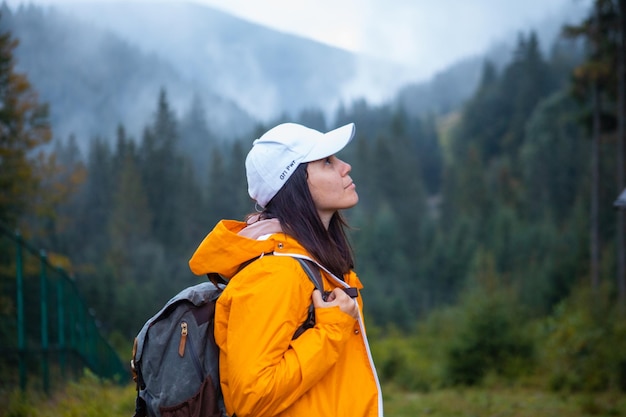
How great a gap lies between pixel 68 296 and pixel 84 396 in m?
4.97

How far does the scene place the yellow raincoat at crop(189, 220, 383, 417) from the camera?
2.30 metres

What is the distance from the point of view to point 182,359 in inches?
94.0

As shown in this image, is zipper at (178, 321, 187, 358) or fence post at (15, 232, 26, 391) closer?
zipper at (178, 321, 187, 358)

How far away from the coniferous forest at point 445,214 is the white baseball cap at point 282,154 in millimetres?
10640

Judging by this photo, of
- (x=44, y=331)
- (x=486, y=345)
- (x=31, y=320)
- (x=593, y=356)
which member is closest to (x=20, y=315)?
(x=31, y=320)

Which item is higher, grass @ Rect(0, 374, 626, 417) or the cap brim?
the cap brim

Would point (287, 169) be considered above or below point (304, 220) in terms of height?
above

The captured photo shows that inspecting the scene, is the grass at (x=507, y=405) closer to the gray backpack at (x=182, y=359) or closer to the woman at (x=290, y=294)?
the woman at (x=290, y=294)

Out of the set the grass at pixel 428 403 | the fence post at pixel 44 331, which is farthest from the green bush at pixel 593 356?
the fence post at pixel 44 331

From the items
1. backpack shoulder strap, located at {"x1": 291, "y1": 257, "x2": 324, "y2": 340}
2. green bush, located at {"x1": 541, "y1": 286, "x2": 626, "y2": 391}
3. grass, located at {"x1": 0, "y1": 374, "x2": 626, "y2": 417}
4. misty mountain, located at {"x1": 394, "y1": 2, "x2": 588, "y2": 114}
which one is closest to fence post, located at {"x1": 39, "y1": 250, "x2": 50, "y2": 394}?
grass, located at {"x1": 0, "y1": 374, "x2": 626, "y2": 417}

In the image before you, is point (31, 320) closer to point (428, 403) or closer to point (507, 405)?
point (428, 403)

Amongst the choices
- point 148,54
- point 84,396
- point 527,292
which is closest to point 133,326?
point 527,292

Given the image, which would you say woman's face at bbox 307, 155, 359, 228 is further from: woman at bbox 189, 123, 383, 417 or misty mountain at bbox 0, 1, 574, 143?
misty mountain at bbox 0, 1, 574, 143

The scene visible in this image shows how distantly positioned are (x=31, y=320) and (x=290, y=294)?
21.8 ft
